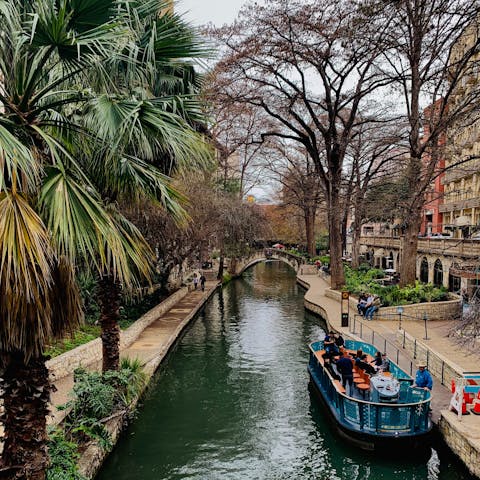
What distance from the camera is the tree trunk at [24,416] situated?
604 cm

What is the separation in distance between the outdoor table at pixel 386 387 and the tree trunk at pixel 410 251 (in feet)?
48.3

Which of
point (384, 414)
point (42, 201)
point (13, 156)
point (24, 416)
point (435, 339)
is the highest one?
point (13, 156)

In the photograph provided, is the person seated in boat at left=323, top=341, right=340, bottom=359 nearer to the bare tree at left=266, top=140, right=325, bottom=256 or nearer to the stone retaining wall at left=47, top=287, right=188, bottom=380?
the stone retaining wall at left=47, top=287, right=188, bottom=380

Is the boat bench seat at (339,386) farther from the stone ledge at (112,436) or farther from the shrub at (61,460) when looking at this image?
the shrub at (61,460)

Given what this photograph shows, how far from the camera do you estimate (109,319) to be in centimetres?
1194

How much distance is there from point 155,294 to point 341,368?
1802 cm

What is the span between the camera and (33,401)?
6.22 meters

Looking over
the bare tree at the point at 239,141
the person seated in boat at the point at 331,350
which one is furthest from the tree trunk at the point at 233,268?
the person seated in boat at the point at 331,350

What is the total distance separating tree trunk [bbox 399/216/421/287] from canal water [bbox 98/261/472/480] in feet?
24.4

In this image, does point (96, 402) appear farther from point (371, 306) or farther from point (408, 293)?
point (408, 293)

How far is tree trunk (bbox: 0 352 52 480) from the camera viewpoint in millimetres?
6043

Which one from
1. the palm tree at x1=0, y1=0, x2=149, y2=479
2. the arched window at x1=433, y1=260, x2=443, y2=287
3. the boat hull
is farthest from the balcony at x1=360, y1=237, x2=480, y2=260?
the palm tree at x1=0, y1=0, x2=149, y2=479

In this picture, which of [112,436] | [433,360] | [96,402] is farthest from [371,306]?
[96,402]

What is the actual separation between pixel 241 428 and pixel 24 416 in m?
7.62
